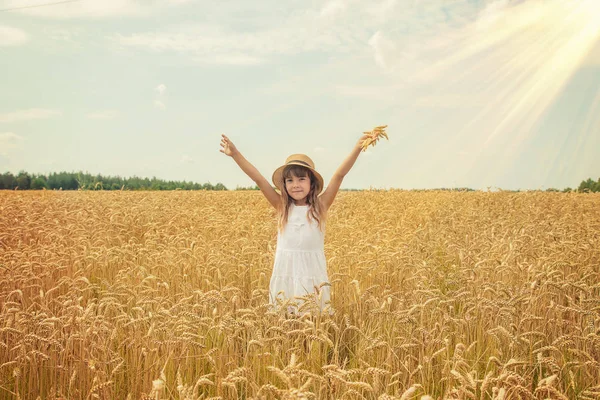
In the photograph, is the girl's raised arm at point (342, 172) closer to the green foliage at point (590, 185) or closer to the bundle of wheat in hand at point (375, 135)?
the bundle of wheat in hand at point (375, 135)

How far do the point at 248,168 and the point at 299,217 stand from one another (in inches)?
28.2

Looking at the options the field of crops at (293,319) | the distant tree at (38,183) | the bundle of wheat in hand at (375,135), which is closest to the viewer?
the field of crops at (293,319)

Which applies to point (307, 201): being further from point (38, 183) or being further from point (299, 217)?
point (38, 183)

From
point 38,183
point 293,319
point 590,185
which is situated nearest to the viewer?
point 293,319

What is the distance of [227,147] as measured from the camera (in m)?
4.86

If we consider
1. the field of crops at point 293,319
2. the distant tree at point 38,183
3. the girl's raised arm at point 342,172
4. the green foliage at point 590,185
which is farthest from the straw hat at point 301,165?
the green foliage at point 590,185

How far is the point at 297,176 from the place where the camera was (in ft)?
15.8

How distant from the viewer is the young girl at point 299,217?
15.4ft

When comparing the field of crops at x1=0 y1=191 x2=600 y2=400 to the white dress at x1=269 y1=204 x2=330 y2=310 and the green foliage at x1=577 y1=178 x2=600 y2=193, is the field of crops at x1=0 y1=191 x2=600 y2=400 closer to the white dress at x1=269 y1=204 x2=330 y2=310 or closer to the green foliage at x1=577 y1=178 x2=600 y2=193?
the white dress at x1=269 y1=204 x2=330 y2=310

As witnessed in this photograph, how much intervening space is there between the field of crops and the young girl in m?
0.41

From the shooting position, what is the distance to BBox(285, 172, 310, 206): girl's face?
477cm

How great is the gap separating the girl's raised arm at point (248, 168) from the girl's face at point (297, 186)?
18cm

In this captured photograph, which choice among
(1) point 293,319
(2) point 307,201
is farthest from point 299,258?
(1) point 293,319

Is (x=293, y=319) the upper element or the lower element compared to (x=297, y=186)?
lower
